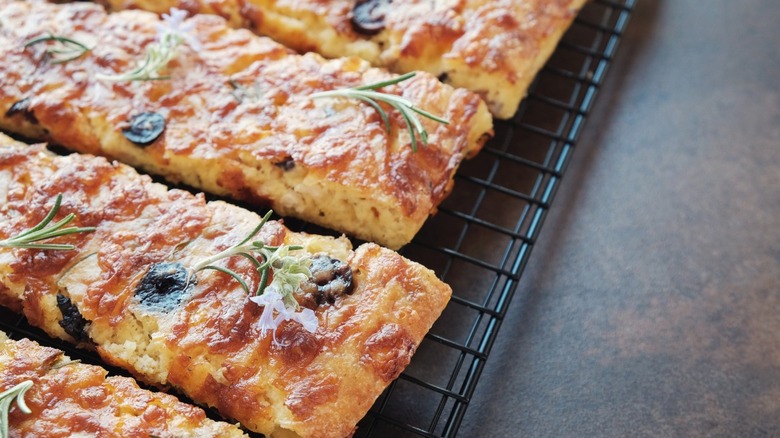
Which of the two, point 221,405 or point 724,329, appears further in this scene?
point 724,329

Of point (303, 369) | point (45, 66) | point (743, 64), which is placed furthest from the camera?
point (743, 64)

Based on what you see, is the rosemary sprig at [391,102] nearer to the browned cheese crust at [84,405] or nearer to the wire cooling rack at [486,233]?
the wire cooling rack at [486,233]

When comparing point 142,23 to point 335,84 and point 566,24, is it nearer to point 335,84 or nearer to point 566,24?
point 335,84

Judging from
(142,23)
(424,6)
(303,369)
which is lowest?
(303,369)

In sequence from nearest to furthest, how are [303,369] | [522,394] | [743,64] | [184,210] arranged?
[303,369]
[184,210]
[522,394]
[743,64]

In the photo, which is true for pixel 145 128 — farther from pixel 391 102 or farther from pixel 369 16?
pixel 369 16

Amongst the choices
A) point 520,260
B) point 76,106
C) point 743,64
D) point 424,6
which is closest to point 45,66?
point 76,106

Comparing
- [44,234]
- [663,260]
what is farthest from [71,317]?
[663,260]
